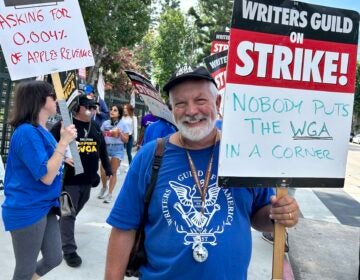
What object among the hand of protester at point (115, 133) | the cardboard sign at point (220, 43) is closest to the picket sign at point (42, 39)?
the hand of protester at point (115, 133)

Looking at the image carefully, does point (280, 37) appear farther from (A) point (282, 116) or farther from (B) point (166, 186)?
(B) point (166, 186)

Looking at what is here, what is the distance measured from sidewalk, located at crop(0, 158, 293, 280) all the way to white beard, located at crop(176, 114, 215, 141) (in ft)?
9.48

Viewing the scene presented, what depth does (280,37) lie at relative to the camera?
6.56 feet

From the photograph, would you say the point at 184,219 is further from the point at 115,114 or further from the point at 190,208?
the point at 115,114

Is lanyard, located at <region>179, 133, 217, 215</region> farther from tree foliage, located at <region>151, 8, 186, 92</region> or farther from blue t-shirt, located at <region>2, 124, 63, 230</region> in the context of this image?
tree foliage, located at <region>151, 8, 186, 92</region>

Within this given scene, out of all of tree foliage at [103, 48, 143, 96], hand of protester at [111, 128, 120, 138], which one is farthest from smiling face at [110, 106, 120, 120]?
tree foliage at [103, 48, 143, 96]

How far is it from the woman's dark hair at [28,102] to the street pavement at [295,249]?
182 centimetres

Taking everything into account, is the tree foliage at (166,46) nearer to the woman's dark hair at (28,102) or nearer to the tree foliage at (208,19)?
the tree foliage at (208,19)

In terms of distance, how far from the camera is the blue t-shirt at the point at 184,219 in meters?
2.03

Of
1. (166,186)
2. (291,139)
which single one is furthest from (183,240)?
(291,139)

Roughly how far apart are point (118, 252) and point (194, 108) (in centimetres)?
79

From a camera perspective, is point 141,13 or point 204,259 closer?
point 204,259

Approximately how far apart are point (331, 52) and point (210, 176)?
31.3 inches

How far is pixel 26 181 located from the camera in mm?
3225
